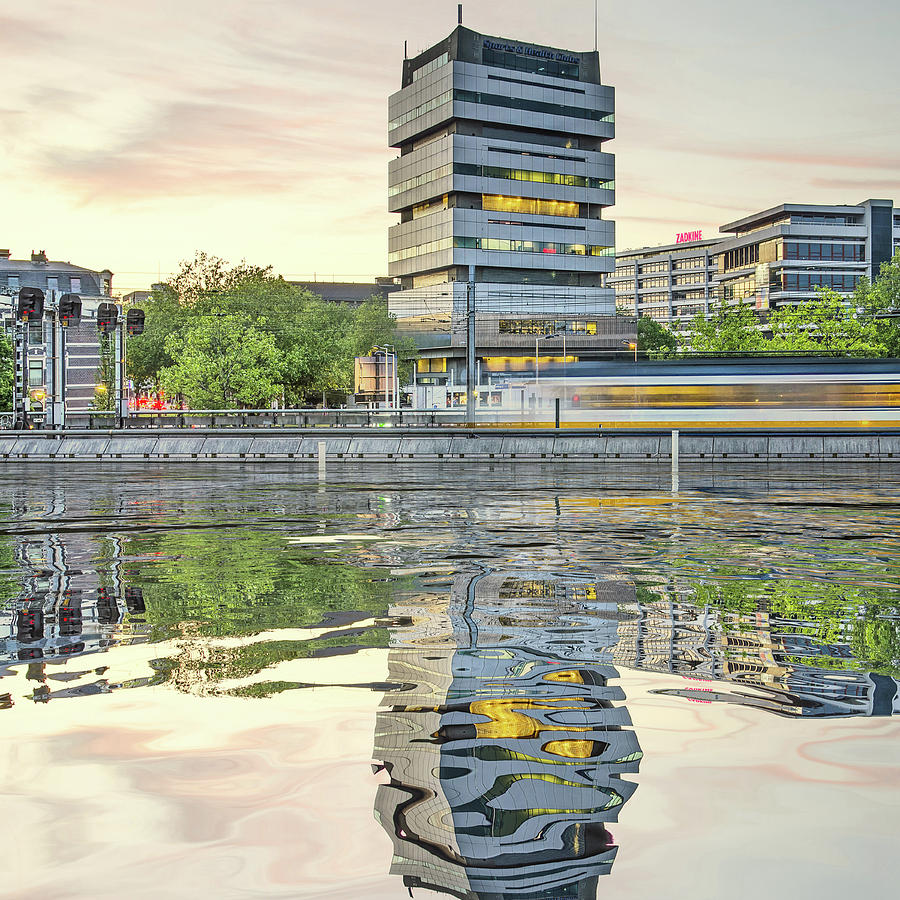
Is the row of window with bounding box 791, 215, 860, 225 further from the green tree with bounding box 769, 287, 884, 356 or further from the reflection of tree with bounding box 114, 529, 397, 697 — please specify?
the reflection of tree with bounding box 114, 529, 397, 697

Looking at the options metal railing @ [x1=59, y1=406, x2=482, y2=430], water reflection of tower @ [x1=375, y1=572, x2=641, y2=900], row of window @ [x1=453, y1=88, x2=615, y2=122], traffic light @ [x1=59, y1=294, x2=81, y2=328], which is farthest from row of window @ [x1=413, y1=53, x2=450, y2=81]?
water reflection of tower @ [x1=375, y1=572, x2=641, y2=900]

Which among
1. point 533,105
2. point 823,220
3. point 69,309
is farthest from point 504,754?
point 823,220

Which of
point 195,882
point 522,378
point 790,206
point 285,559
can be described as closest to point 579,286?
point 790,206

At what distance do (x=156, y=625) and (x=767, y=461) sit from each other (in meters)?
34.2

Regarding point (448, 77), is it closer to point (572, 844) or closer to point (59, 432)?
point (59, 432)

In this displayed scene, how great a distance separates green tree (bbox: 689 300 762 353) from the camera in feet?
349

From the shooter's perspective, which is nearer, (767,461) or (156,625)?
(156,625)

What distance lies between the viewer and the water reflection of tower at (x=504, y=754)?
154 inches

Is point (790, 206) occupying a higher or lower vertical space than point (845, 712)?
higher

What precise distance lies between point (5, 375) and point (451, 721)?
85251 millimetres

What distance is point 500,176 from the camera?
14938cm

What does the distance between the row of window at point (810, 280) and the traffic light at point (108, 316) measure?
440ft

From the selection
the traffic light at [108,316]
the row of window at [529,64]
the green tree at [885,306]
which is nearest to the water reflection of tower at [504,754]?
the traffic light at [108,316]

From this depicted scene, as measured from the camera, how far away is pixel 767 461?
40.1 metres
